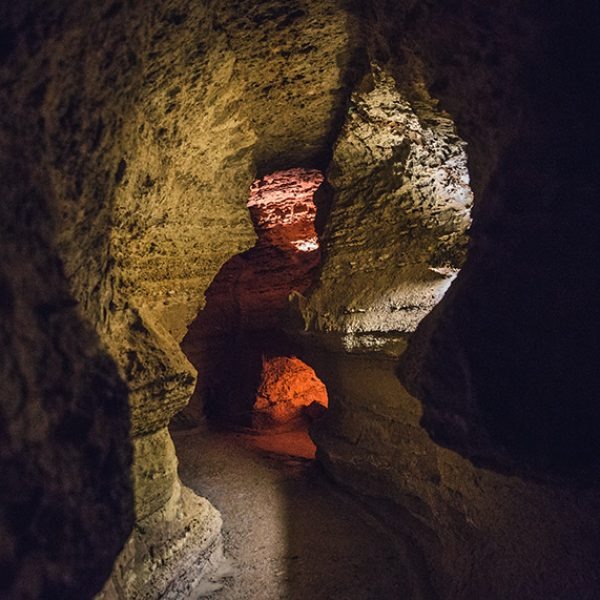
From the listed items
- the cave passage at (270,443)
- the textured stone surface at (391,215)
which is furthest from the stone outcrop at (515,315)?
the textured stone surface at (391,215)

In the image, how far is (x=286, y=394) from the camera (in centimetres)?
1009

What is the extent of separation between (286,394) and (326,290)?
548 cm

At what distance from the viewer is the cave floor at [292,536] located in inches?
131

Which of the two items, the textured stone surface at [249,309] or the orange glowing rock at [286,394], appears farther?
the textured stone surface at [249,309]

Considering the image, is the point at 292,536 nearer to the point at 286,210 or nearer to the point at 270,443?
the point at 270,443

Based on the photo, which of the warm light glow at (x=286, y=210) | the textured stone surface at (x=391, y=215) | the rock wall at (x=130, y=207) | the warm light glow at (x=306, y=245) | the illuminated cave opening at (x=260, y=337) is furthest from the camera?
the warm light glow at (x=306, y=245)

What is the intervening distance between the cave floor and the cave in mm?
32

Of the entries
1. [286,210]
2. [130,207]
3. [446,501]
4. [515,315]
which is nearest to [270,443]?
[286,210]

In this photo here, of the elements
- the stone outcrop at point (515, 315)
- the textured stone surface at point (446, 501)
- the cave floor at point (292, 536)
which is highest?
the stone outcrop at point (515, 315)

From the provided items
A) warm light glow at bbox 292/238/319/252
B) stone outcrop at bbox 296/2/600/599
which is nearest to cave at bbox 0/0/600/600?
stone outcrop at bbox 296/2/600/599

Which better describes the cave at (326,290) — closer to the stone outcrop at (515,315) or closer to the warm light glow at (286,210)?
the stone outcrop at (515,315)

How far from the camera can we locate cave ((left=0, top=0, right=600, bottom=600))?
1.59m

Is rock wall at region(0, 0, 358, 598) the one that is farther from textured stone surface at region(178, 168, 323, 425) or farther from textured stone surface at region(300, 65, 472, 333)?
textured stone surface at region(178, 168, 323, 425)

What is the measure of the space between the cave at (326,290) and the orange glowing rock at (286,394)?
3978 mm
